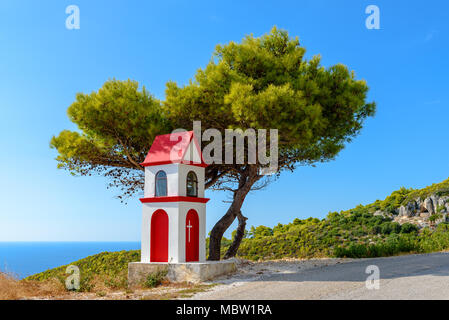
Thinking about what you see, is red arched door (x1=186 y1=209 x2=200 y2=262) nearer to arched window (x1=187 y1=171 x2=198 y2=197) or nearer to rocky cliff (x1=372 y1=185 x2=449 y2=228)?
arched window (x1=187 y1=171 x2=198 y2=197)

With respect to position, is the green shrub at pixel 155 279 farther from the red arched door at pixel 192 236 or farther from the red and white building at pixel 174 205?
the red arched door at pixel 192 236

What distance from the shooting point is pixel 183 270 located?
12641 millimetres

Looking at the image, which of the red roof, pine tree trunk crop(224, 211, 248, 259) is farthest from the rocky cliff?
the red roof

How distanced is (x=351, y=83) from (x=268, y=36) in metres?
4.27

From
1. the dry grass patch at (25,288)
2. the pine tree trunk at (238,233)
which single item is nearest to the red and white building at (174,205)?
the dry grass patch at (25,288)

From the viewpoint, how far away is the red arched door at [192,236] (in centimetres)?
1362

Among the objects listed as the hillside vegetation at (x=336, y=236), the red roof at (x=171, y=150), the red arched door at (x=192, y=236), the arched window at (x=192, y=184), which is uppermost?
the red roof at (x=171, y=150)

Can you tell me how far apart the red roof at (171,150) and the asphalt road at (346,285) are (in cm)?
488

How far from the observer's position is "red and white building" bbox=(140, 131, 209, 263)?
13.3 meters

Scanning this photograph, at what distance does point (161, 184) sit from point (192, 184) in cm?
114

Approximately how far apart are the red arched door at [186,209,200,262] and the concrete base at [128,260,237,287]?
832 mm

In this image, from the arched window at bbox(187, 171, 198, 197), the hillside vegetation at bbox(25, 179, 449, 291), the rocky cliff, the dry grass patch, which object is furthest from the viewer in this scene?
the rocky cliff
